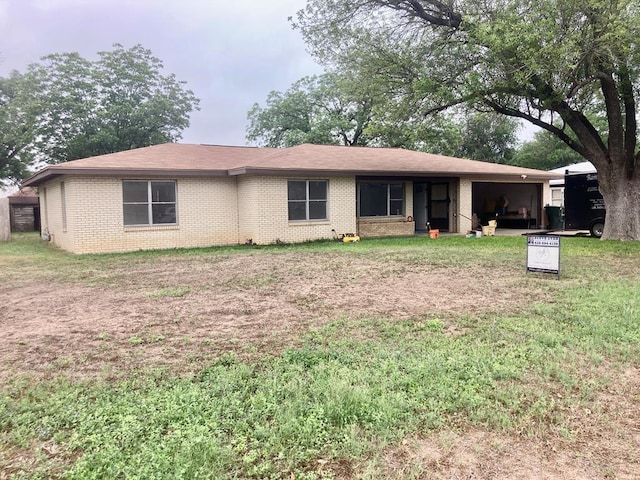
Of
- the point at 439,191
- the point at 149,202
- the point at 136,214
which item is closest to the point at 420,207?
the point at 439,191

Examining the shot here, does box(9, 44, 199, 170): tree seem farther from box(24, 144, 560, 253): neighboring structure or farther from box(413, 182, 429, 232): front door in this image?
box(413, 182, 429, 232): front door

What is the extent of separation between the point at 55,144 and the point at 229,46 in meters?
14.5

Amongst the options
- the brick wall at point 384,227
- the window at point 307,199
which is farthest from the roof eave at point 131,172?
the brick wall at point 384,227

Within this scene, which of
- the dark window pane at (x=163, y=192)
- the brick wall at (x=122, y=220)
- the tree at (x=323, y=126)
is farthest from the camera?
the tree at (x=323, y=126)

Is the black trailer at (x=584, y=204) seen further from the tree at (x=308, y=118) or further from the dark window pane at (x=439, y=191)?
the tree at (x=308, y=118)

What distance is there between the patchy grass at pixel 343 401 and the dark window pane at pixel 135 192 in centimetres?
987

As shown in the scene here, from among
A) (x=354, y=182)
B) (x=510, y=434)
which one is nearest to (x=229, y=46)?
A: (x=354, y=182)

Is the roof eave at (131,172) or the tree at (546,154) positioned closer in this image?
the roof eave at (131,172)

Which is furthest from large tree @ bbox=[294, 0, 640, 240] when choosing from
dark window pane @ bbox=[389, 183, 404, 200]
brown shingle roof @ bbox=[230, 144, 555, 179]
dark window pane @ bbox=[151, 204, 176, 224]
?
dark window pane @ bbox=[151, 204, 176, 224]

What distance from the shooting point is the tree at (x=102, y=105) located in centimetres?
2973

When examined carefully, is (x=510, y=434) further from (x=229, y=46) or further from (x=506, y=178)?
(x=229, y=46)

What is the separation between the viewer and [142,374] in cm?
406

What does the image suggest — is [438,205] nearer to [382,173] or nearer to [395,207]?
[395,207]

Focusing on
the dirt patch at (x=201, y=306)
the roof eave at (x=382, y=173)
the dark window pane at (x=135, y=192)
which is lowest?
the dirt patch at (x=201, y=306)
